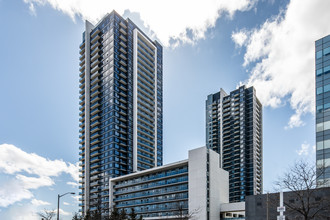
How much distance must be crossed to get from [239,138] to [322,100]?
70622 millimetres

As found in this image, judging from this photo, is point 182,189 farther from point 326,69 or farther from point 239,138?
point 239,138

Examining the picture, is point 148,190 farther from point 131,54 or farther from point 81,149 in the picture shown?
point 131,54

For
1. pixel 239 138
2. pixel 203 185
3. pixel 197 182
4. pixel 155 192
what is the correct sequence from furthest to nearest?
pixel 239 138 < pixel 155 192 < pixel 197 182 < pixel 203 185

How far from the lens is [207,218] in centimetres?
5597

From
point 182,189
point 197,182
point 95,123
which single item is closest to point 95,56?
point 95,123

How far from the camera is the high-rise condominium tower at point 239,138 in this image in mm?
114875

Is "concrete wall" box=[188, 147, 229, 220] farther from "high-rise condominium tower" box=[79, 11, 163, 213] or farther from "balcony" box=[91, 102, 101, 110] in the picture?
"balcony" box=[91, 102, 101, 110]

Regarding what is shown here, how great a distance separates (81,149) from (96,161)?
11053 millimetres

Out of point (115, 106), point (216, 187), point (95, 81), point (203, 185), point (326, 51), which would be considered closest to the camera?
point (326, 51)

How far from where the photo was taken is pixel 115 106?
93.4m

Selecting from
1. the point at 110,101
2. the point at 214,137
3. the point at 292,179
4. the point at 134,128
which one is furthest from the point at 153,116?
the point at 292,179

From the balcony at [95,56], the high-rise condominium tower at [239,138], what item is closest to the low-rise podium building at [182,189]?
the balcony at [95,56]

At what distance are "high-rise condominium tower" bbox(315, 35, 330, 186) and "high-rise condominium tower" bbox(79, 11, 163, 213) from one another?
2357 inches

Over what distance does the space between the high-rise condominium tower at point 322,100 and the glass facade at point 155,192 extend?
30.1 meters
